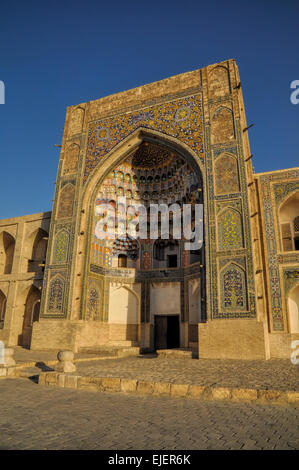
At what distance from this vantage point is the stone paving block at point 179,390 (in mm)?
5422

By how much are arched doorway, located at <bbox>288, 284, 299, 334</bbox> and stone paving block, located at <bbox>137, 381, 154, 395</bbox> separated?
9.17m

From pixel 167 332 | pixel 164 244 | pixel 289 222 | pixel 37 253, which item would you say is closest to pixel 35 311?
pixel 37 253

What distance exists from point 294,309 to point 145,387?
9.65 metres

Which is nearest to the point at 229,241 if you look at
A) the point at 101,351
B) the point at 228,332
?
the point at 228,332

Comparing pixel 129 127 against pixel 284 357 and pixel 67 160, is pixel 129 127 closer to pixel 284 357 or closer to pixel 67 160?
pixel 67 160

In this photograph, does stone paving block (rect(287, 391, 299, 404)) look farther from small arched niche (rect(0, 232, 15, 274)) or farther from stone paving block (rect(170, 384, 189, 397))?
small arched niche (rect(0, 232, 15, 274))

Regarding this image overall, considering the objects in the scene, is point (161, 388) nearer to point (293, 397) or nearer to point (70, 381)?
point (70, 381)

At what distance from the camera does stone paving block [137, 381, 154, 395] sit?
5.66 meters

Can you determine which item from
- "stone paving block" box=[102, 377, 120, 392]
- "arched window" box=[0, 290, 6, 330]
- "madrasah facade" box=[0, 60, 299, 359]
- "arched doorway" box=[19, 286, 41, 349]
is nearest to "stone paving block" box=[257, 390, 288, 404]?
"stone paving block" box=[102, 377, 120, 392]

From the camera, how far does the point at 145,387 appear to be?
18.8ft

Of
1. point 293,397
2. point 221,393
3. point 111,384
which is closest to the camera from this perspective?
point 293,397

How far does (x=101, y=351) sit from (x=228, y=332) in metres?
5.47

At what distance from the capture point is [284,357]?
12.5 m

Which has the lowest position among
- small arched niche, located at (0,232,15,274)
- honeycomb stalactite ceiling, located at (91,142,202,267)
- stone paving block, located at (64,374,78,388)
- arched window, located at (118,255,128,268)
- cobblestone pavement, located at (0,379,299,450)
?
cobblestone pavement, located at (0,379,299,450)
